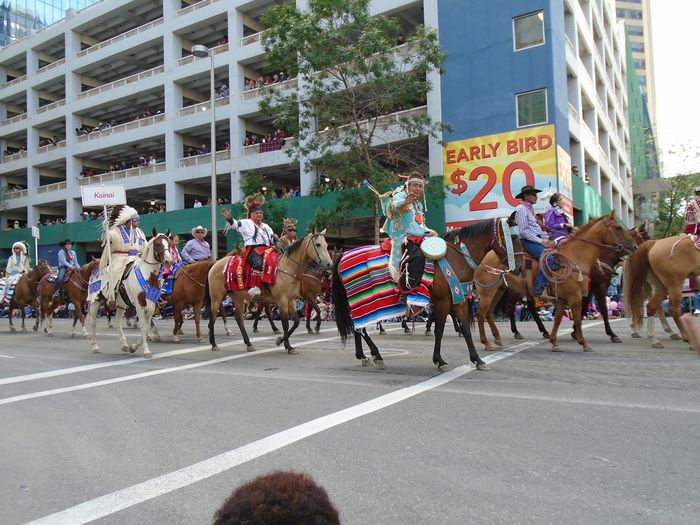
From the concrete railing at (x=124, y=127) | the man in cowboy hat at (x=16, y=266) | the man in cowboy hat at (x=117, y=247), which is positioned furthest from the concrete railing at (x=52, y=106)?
the man in cowboy hat at (x=117, y=247)

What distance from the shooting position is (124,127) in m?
40.4

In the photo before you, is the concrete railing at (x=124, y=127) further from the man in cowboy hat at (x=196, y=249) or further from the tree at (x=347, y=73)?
the man in cowboy hat at (x=196, y=249)

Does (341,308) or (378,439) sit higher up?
(341,308)

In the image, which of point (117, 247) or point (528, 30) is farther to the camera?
point (528, 30)

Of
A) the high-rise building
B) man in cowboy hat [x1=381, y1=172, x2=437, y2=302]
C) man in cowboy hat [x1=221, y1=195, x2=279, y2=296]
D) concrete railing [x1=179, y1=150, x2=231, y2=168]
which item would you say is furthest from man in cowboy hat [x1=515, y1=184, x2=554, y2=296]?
the high-rise building

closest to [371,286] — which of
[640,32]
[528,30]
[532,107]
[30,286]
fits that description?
[30,286]

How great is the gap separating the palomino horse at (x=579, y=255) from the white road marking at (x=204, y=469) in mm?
4423

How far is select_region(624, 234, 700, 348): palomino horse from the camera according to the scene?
9.16 meters

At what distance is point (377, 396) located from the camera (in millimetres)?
6152

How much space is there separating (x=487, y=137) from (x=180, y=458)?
2201cm

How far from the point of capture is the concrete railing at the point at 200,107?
3450cm

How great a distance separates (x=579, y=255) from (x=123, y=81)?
132ft

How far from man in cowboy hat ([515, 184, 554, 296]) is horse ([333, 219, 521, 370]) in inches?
43.8

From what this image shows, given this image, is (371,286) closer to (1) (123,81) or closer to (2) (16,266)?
(2) (16,266)
